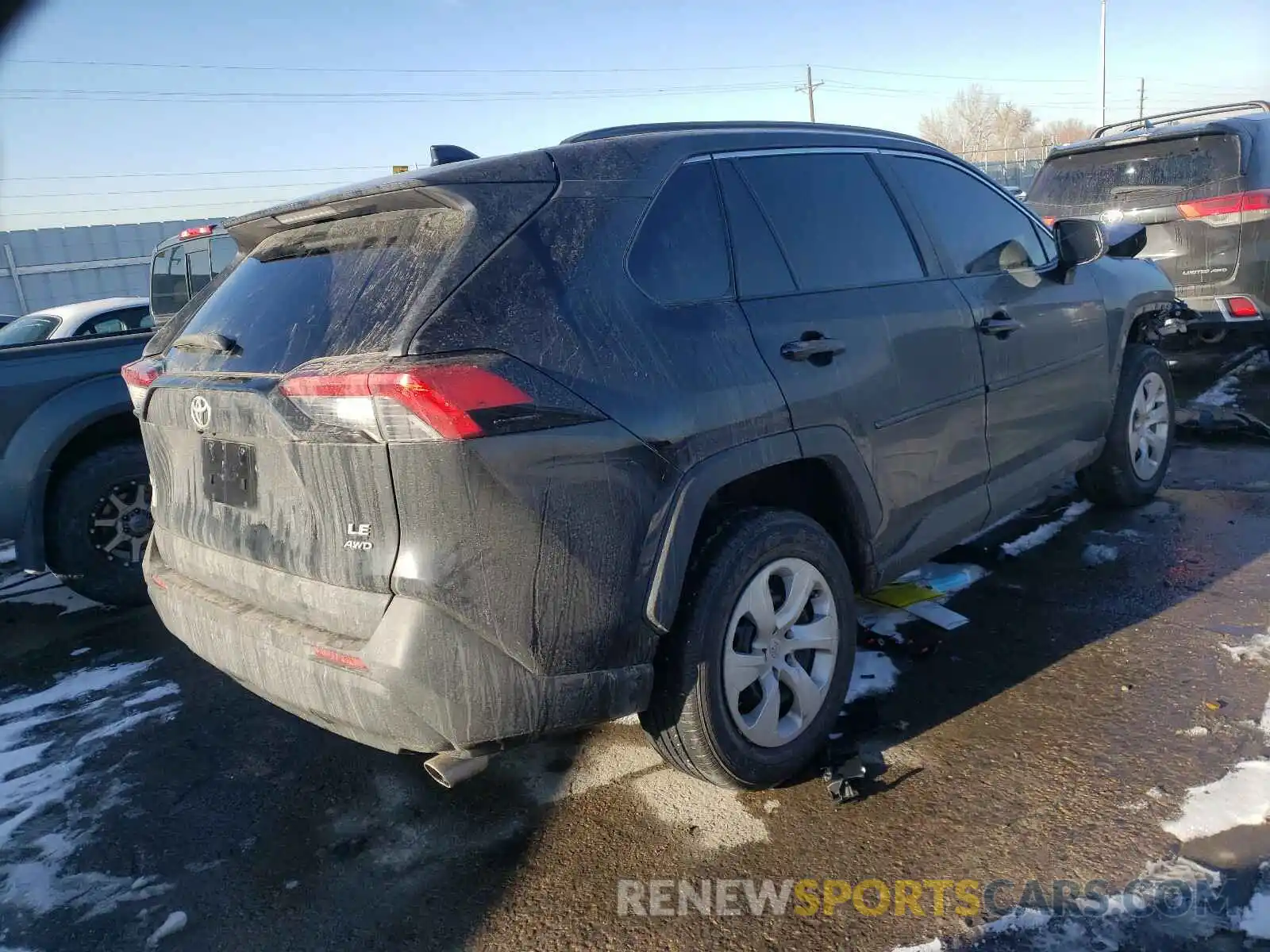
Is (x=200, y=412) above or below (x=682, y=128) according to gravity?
below

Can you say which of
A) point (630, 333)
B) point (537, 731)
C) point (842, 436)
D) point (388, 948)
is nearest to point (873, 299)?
point (842, 436)

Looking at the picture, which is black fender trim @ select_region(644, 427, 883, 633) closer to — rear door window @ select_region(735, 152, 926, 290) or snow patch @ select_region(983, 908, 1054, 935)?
rear door window @ select_region(735, 152, 926, 290)

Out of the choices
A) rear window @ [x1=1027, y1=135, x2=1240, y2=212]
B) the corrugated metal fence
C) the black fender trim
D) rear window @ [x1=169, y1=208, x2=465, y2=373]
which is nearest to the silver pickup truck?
rear window @ [x1=169, y1=208, x2=465, y2=373]

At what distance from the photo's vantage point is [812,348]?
2.72 metres

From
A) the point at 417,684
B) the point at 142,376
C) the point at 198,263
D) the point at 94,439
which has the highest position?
the point at 198,263

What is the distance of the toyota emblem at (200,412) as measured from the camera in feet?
8.11

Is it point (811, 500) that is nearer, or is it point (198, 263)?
point (811, 500)

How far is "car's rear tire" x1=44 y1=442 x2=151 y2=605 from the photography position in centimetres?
460

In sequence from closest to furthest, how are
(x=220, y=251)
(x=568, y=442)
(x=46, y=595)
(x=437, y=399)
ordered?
(x=437, y=399) → (x=568, y=442) → (x=46, y=595) → (x=220, y=251)

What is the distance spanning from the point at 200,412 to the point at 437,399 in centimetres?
92

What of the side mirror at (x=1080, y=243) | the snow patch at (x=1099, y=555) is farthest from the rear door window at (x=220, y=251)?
the snow patch at (x=1099, y=555)

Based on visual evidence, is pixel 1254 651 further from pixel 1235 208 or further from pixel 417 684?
pixel 1235 208

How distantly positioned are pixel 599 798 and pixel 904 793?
895mm

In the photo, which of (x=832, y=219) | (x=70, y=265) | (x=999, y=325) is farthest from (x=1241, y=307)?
(x=70, y=265)
